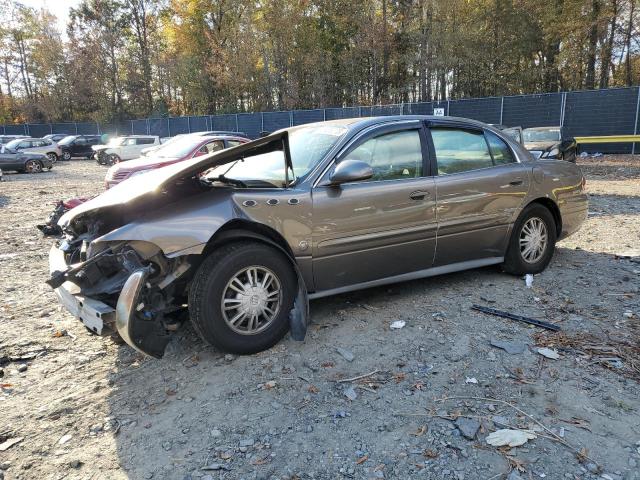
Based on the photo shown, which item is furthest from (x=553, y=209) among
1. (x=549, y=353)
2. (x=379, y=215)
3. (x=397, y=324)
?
(x=397, y=324)

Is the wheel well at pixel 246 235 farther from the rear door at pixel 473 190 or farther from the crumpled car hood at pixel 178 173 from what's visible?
the rear door at pixel 473 190

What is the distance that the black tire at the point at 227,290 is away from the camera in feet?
10.7

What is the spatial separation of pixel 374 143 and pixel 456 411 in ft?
7.49

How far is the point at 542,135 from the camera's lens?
16.1 metres

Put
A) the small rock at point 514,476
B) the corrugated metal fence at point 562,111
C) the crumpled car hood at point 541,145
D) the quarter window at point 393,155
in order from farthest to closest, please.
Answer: the corrugated metal fence at point 562,111 → the crumpled car hood at point 541,145 → the quarter window at point 393,155 → the small rock at point 514,476

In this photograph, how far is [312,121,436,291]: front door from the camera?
3.77m

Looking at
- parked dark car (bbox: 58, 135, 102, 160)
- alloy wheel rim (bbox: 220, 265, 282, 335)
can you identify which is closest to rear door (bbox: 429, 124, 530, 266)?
alloy wheel rim (bbox: 220, 265, 282, 335)

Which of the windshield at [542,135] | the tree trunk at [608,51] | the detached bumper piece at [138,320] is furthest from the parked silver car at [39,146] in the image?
the tree trunk at [608,51]

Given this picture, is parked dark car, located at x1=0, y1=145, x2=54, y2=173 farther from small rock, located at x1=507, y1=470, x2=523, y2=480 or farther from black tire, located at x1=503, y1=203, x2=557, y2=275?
small rock, located at x1=507, y1=470, x2=523, y2=480

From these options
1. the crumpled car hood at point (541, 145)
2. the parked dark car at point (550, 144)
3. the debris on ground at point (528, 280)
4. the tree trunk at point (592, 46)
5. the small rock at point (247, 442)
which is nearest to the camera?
the small rock at point (247, 442)

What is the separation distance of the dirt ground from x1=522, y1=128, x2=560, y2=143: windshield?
12.5 m

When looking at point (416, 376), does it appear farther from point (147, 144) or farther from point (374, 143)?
point (147, 144)

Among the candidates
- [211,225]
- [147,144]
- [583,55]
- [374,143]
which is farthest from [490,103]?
[211,225]

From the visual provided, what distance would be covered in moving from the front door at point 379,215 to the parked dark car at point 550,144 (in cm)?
1127
